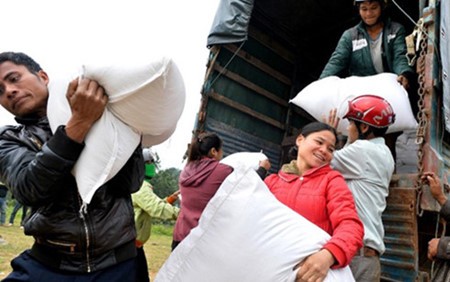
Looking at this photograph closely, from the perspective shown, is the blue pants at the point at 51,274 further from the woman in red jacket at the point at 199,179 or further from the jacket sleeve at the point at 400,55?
the jacket sleeve at the point at 400,55

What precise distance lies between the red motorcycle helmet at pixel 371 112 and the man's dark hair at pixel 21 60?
166 cm

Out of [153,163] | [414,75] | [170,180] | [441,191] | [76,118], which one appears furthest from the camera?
[170,180]

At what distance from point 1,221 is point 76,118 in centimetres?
1018

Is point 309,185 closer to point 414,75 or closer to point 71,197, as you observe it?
point 71,197

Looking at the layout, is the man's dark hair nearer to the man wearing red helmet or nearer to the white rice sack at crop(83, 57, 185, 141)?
the white rice sack at crop(83, 57, 185, 141)

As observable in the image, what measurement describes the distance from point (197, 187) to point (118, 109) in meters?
1.62

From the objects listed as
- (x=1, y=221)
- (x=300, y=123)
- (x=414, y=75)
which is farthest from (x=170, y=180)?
(x=414, y=75)

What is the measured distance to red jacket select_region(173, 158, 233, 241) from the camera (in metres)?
2.58

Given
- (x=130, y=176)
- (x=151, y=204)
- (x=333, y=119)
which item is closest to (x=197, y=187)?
(x=151, y=204)

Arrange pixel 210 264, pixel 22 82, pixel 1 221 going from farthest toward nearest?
pixel 1 221 → pixel 210 264 → pixel 22 82

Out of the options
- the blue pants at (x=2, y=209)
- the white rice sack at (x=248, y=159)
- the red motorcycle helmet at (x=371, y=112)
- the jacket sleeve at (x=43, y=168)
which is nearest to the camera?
the jacket sleeve at (x=43, y=168)

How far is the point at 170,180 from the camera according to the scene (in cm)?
2197

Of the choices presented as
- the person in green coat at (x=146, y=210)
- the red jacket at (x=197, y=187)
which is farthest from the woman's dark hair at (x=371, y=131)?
the person in green coat at (x=146, y=210)

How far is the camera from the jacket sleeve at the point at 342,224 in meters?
1.21
